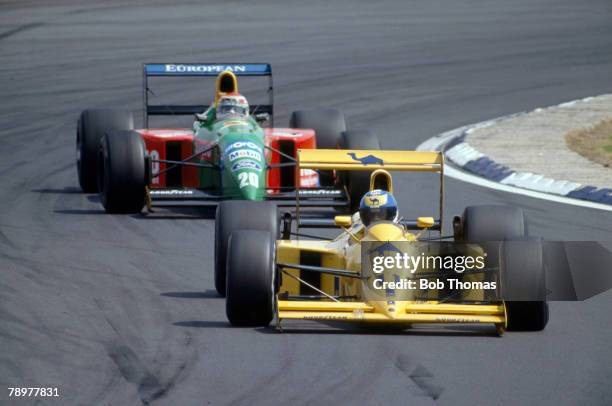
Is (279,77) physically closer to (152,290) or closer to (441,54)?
(441,54)

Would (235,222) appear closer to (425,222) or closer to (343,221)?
(343,221)

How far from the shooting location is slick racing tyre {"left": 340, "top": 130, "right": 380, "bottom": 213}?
19.4 metres

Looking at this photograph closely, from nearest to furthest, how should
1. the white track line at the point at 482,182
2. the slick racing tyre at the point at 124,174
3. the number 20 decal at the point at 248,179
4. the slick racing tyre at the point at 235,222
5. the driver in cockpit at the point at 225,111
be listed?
the slick racing tyre at the point at 235,222 < the number 20 decal at the point at 248,179 < the slick racing tyre at the point at 124,174 < the white track line at the point at 482,182 < the driver in cockpit at the point at 225,111

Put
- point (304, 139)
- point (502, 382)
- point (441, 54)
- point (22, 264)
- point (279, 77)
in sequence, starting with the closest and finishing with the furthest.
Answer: point (502, 382) → point (22, 264) → point (304, 139) → point (279, 77) → point (441, 54)

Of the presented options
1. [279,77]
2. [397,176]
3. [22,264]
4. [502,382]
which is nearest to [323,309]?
[502,382]

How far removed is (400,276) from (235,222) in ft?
6.90

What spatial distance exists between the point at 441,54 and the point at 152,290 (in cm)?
2263

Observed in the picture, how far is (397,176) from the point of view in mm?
23000

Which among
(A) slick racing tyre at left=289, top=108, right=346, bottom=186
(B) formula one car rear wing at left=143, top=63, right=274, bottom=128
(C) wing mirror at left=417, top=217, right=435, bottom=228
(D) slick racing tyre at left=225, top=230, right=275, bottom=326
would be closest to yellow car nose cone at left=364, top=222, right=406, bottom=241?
(C) wing mirror at left=417, top=217, right=435, bottom=228

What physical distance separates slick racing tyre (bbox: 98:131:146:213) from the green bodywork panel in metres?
0.82

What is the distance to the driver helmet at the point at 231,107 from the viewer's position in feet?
66.4

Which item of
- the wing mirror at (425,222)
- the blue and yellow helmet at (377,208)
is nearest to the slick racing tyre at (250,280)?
the blue and yellow helmet at (377,208)

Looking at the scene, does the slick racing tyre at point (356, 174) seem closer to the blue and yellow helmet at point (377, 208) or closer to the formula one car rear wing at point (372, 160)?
the formula one car rear wing at point (372, 160)

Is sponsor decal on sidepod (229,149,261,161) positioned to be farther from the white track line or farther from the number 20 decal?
the white track line
